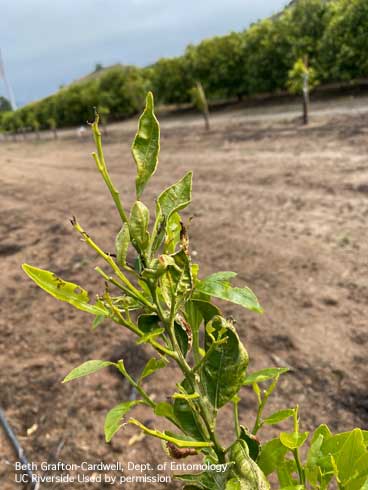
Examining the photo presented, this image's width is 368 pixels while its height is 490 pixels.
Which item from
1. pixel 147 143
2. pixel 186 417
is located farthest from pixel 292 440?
pixel 147 143

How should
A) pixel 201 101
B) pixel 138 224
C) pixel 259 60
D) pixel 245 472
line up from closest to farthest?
pixel 138 224 < pixel 245 472 < pixel 201 101 < pixel 259 60

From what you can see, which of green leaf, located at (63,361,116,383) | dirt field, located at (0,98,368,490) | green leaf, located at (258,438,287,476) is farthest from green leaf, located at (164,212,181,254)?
dirt field, located at (0,98,368,490)

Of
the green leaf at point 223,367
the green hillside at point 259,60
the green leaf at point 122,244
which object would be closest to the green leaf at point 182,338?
the green leaf at point 223,367

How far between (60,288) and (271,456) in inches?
23.8

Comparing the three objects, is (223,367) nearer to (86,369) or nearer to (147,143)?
(86,369)

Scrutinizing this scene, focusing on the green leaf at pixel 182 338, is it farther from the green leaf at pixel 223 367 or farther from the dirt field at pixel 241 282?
the dirt field at pixel 241 282

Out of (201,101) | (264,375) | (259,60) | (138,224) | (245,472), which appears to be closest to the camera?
(138,224)

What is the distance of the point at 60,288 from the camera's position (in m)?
0.73

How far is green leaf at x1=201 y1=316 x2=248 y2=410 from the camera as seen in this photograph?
2.71 feet

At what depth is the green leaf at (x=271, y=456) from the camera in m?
0.96

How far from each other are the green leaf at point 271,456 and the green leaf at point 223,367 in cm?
21

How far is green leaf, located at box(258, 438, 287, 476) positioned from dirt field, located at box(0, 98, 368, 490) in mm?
1441

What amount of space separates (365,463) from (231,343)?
1.09ft

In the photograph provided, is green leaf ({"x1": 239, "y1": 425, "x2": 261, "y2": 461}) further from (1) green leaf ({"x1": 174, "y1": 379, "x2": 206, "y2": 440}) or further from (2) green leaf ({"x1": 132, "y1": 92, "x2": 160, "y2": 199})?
(2) green leaf ({"x1": 132, "y1": 92, "x2": 160, "y2": 199})
